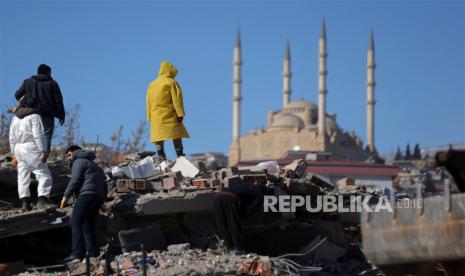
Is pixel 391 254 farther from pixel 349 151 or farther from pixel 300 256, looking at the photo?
pixel 349 151

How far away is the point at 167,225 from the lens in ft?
27.8

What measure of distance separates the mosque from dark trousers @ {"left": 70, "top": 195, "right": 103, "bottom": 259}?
235 feet

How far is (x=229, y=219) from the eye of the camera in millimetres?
7883

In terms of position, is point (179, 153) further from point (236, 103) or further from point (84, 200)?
point (236, 103)

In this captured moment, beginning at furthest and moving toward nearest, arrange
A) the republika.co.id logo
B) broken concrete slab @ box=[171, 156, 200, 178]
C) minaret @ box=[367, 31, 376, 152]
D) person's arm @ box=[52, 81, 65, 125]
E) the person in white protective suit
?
minaret @ box=[367, 31, 376, 152] → broken concrete slab @ box=[171, 156, 200, 178] → the republika.co.id logo → person's arm @ box=[52, 81, 65, 125] → the person in white protective suit

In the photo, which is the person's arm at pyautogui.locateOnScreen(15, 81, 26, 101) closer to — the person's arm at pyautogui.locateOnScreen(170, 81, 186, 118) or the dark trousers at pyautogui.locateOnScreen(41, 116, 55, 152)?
the dark trousers at pyautogui.locateOnScreen(41, 116, 55, 152)

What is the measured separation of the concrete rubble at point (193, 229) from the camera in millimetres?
7395

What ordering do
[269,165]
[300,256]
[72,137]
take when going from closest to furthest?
1. [300,256]
2. [269,165]
3. [72,137]

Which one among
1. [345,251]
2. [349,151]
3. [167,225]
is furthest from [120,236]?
[349,151]

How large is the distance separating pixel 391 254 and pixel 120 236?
9.48 feet

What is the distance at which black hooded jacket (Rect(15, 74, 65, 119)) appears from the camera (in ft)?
27.2

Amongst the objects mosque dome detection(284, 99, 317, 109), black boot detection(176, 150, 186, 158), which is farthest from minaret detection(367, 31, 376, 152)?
black boot detection(176, 150, 186, 158)

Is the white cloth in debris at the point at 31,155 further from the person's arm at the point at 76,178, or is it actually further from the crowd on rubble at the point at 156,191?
the person's arm at the point at 76,178

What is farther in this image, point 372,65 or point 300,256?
point 372,65
